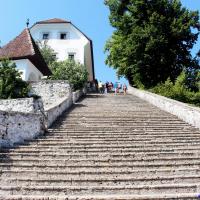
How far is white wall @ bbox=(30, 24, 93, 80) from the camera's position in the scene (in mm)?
42531

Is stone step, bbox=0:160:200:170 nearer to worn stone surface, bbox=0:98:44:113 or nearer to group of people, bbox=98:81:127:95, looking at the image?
worn stone surface, bbox=0:98:44:113

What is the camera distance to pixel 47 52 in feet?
132

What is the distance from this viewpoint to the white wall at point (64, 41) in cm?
4253

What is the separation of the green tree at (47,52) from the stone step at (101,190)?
3165 cm

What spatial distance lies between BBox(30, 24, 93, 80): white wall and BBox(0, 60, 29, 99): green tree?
21.1 metres

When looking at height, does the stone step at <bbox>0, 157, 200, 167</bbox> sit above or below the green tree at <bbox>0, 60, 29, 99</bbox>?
below

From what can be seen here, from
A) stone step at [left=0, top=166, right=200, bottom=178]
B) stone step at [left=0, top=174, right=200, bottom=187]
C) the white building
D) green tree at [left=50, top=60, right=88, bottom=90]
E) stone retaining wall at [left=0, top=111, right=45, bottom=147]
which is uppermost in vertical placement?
the white building

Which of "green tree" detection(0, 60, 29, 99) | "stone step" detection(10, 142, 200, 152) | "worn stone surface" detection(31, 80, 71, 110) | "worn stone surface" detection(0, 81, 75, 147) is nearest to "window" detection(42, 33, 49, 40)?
"worn stone surface" detection(31, 80, 71, 110)

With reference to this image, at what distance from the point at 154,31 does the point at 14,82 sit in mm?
12918

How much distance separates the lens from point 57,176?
9.02 meters

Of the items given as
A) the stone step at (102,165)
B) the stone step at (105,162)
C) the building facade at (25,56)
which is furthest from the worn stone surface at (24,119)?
the building facade at (25,56)

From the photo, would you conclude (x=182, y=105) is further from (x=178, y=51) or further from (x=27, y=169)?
(x=178, y=51)

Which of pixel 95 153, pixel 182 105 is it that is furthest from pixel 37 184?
pixel 182 105

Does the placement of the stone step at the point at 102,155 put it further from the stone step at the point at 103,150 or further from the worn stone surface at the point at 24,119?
the worn stone surface at the point at 24,119
